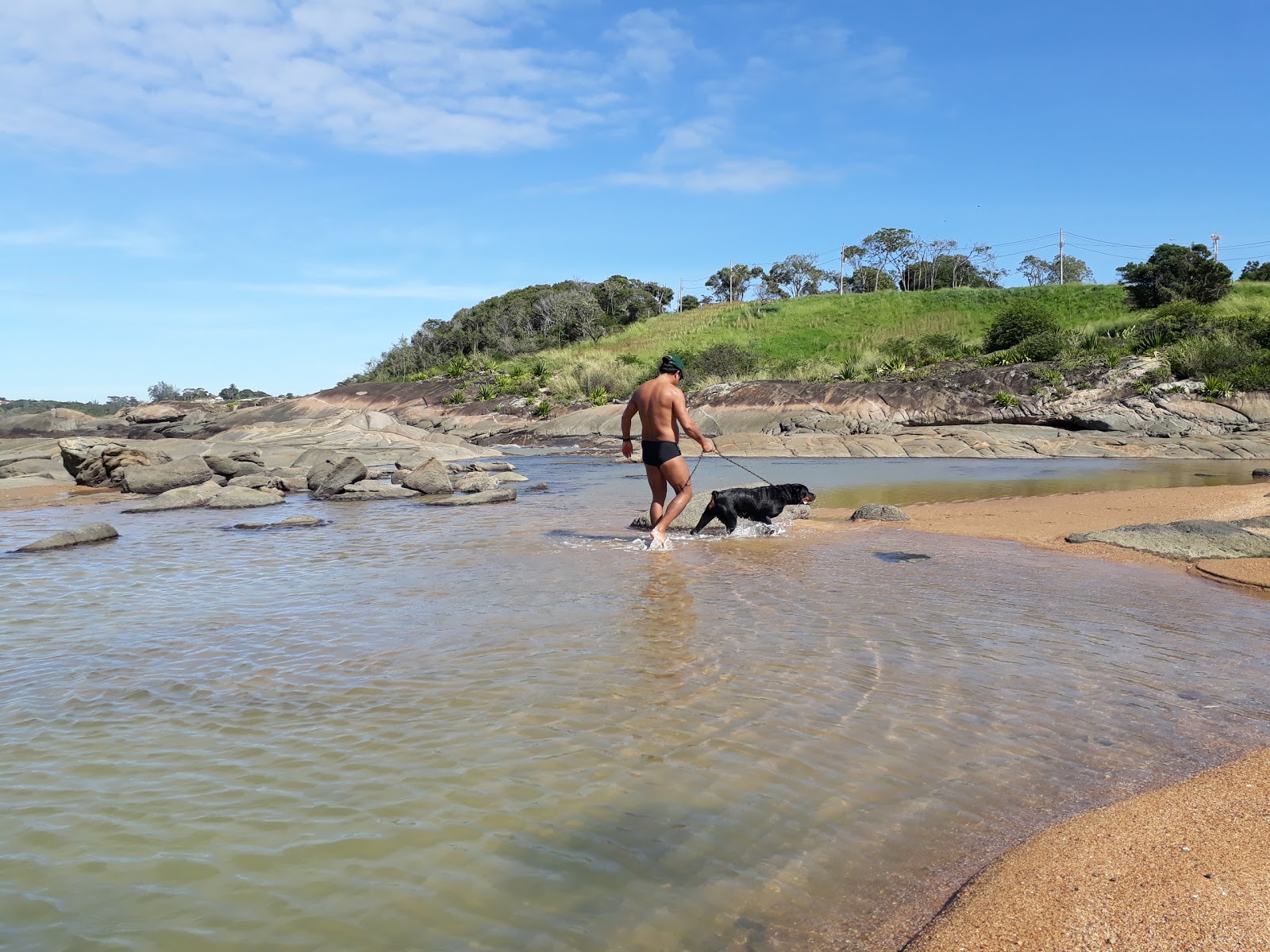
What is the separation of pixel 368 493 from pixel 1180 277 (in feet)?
148

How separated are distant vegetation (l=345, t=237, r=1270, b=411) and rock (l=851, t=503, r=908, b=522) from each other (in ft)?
74.2

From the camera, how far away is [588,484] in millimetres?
19156

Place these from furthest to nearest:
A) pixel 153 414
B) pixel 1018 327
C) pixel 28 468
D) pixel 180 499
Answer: pixel 153 414 < pixel 1018 327 < pixel 28 468 < pixel 180 499

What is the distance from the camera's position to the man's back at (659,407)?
9344mm

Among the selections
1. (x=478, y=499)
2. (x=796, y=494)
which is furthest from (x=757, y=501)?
(x=478, y=499)

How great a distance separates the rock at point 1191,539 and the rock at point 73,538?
11.6m

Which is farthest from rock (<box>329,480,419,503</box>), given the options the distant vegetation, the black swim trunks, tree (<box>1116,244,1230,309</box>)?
tree (<box>1116,244,1230,309</box>)

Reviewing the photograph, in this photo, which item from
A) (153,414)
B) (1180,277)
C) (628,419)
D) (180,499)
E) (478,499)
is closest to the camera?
(628,419)

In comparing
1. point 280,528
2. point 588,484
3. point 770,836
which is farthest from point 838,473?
point 770,836

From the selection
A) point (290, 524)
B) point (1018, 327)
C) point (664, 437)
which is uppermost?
point (1018, 327)

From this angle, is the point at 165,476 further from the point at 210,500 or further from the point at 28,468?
the point at 28,468

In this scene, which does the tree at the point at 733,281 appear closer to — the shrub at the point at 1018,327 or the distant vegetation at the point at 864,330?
the distant vegetation at the point at 864,330

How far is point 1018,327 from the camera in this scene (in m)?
37.7

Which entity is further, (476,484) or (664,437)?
(476,484)
